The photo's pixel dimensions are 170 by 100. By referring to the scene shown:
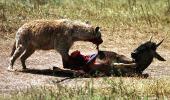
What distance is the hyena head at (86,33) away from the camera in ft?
41.9

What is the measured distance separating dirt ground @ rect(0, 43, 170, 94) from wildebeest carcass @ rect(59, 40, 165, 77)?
1.25 ft

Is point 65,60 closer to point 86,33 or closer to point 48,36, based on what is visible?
point 48,36

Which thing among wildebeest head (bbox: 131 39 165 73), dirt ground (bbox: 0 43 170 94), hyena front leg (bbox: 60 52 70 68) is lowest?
dirt ground (bbox: 0 43 170 94)

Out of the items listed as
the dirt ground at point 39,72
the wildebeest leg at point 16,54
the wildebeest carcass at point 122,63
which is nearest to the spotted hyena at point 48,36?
the wildebeest leg at point 16,54

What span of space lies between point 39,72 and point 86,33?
1.19 m

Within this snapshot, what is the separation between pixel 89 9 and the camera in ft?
61.5

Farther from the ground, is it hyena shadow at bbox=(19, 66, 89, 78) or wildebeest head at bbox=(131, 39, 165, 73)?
wildebeest head at bbox=(131, 39, 165, 73)

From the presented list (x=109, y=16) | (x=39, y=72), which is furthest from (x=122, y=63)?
(x=109, y=16)

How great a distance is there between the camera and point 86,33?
1288 centimetres

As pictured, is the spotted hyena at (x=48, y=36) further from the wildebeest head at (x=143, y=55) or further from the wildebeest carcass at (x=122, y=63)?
the wildebeest head at (x=143, y=55)

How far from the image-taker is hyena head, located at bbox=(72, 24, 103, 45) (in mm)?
12758

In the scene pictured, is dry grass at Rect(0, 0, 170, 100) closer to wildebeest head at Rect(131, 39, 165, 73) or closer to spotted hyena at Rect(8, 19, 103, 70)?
wildebeest head at Rect(131, 39, 165, 73)

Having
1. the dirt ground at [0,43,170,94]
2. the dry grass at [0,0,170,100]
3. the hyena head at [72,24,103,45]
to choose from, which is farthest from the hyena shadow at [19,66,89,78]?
the dry grass at [0,0,170,100]

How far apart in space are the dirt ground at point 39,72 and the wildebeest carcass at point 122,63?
15.0 inches
